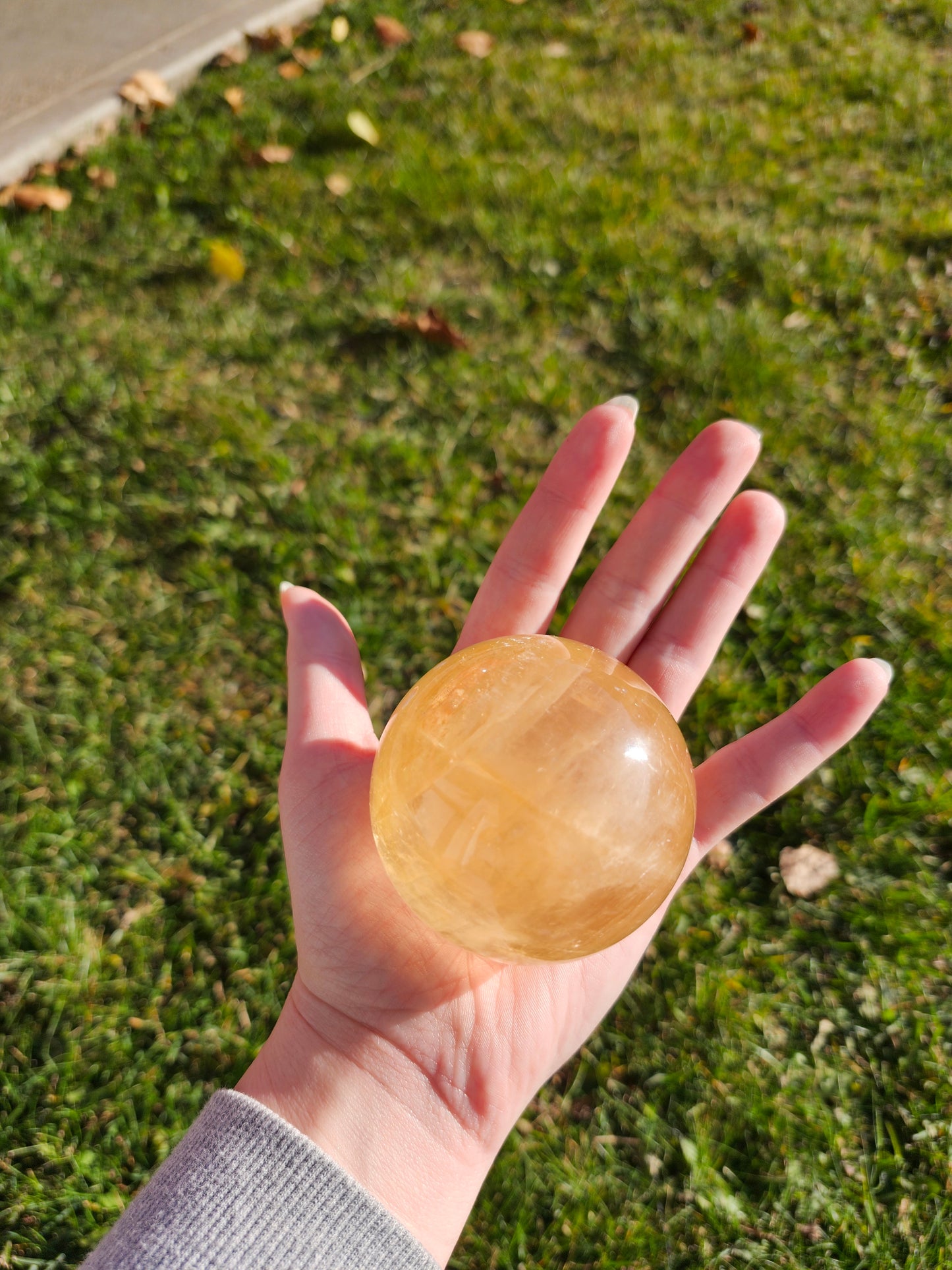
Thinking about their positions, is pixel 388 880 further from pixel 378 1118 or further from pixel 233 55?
pixel 233 55

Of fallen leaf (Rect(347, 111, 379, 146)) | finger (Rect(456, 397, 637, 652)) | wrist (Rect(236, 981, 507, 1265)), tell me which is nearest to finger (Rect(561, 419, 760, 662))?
finger (Rect(456, 397, 637, 652))

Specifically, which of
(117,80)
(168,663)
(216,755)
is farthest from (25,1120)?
(117,80)

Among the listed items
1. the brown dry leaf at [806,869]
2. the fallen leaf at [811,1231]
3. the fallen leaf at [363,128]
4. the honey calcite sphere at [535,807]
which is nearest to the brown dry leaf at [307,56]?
the fallen leaf at [363,128]

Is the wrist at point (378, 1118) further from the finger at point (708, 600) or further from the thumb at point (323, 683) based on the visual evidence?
the finger at point (708, 600)

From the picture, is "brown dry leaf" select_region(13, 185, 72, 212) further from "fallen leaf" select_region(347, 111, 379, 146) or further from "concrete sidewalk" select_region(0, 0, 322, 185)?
"fallen leaf" select_region(347, 111, 379, 146)

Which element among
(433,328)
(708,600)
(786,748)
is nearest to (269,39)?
(433,328)

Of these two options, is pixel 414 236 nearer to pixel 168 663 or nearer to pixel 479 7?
pixel 479 7
